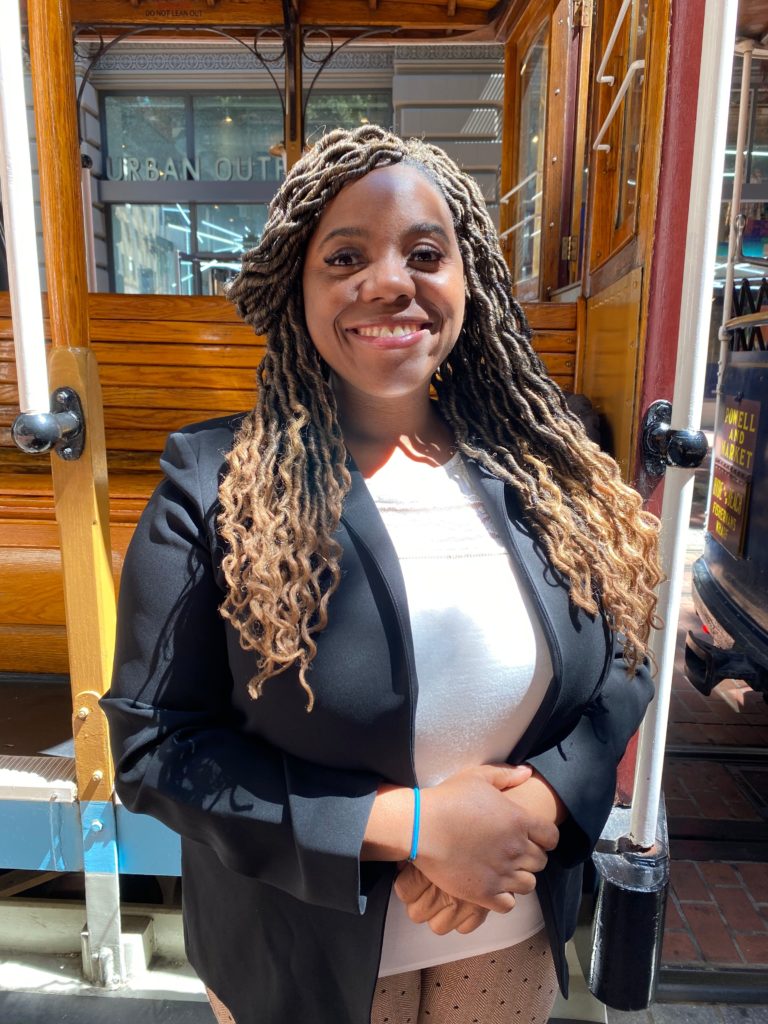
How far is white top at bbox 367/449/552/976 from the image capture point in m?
1.02

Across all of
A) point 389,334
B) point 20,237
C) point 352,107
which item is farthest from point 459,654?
point 352,107

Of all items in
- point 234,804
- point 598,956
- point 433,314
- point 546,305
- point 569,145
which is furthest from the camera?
point 569,145

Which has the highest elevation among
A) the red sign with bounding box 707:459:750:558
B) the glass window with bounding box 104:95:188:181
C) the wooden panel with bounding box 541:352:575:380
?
the glass window with bounding box 104:95:188:181

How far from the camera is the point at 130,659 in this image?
38.9 inches

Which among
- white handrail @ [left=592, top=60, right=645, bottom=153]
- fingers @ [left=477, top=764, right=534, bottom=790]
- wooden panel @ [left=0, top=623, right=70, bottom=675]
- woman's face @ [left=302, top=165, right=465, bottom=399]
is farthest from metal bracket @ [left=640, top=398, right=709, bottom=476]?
wooden panel @ [left=0, top=623, right=70, bottom=675]

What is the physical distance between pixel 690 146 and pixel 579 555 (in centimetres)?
92

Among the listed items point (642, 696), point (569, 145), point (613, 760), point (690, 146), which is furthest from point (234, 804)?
point (569, 145)

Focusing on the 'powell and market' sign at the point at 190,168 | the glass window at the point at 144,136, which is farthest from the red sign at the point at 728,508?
the glass window at the point at 144,136

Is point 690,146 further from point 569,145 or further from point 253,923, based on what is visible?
point 569,145

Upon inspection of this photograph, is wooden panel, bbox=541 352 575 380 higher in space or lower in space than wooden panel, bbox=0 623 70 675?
higher

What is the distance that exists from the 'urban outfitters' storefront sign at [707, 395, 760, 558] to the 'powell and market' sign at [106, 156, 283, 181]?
6.64m

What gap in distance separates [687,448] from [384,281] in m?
0.58

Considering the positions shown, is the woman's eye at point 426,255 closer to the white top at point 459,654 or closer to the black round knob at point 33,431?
the white top at point 459,654

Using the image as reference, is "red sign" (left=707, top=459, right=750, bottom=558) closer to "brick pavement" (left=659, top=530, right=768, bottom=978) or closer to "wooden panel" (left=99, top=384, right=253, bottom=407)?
"brick pavement" (left=659, top=530, right=768, bottom=978)
